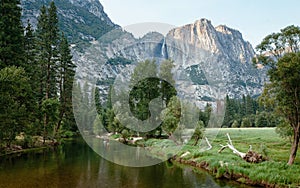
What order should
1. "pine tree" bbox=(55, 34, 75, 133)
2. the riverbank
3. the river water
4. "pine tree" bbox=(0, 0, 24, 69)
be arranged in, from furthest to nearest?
"pine tree" bbox=(55, 34, 75, 133), "pine tree" bbox=(0, 0, 24, 69), the riverbank, the river water

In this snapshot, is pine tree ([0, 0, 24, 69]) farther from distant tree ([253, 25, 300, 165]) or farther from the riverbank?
distant tree ([253, 25, 300, 165])

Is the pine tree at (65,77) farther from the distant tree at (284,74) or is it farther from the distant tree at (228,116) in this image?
the distant tree at (284,74)

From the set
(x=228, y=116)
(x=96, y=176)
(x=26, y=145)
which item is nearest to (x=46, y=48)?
(x=26, y=145)

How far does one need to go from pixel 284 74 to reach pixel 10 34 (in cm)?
2493

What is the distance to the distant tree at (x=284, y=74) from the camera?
13008 mm

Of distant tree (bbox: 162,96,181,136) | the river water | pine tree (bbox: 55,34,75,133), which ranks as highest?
pine tree (bbox: 55,34,75,133)

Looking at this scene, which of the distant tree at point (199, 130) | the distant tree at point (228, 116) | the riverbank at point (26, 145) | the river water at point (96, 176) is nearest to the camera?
the river water at point (96, 176)

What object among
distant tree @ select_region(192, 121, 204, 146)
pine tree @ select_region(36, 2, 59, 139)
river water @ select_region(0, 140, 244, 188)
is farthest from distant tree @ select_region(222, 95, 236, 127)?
river water @ select_region(0, 140, 244, 188)

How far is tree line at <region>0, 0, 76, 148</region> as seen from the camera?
22562 mm

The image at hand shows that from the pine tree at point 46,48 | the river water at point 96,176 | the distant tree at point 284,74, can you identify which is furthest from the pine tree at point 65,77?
the distant tree at point 284,74

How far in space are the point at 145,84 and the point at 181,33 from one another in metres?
14.1

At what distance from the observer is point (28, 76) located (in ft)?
102

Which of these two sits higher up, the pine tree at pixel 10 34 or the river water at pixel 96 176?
the pine tree at pixel 10 34

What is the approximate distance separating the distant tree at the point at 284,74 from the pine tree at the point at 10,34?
22.3 meters
